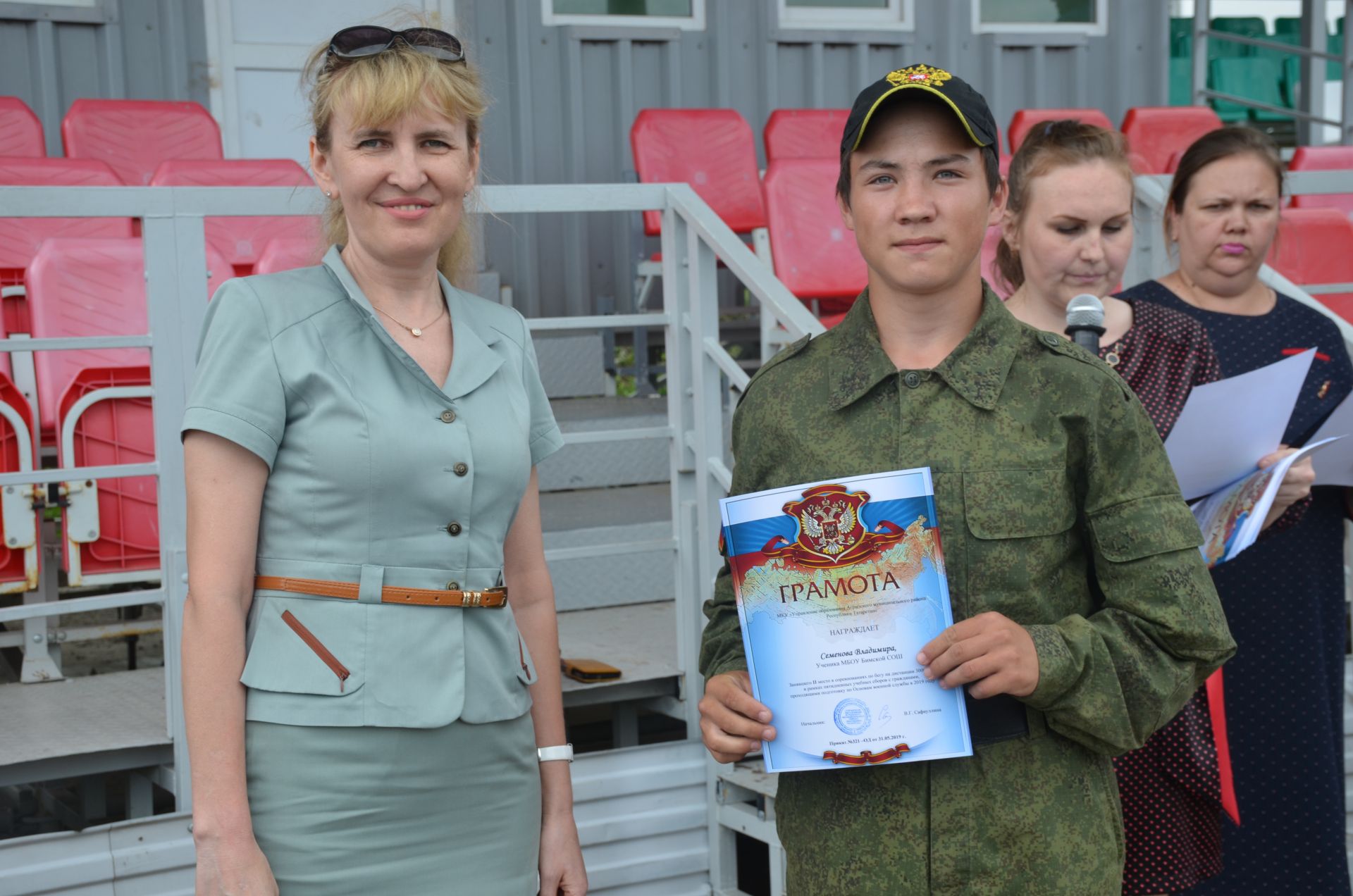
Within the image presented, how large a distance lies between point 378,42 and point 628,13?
19.2 ft

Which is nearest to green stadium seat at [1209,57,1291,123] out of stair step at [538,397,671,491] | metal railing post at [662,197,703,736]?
stair step at [538,397,671,491]

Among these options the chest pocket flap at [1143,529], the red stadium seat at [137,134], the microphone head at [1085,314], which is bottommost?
the chest pocket flap at [1143,529]

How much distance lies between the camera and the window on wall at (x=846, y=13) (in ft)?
24.9

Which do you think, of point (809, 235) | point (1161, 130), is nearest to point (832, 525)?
point (809, 235)

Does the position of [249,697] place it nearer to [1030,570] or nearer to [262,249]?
[1030,570]

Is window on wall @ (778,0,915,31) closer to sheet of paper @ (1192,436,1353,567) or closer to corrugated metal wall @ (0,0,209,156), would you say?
corrugated metal wall @ (0,0,209,156)

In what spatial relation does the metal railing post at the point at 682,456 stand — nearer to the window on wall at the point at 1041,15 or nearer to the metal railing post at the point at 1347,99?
the window on wall at the point at 1041,15

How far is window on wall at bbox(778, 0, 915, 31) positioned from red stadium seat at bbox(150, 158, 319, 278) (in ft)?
12.0

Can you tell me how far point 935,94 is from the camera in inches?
53.6

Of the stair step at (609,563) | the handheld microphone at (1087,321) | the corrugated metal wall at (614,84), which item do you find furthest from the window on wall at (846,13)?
the handheld microphone at (1087,321)

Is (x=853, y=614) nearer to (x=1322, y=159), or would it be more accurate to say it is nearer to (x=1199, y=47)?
(x=1322, y=159)

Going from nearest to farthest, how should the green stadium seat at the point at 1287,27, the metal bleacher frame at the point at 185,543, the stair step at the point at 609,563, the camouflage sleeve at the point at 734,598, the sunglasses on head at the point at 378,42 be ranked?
the camouflage sleeve at the point at 734,598 < the sunglasses on head at the point at 378,42 < the metal bleacher frame at the point at 185,543 < the stair step at the point at 609,563 < the green stadium seat at the point at 1287,27

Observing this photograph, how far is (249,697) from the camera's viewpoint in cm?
154

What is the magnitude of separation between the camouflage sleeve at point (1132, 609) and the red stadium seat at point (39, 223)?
13.4 ft
